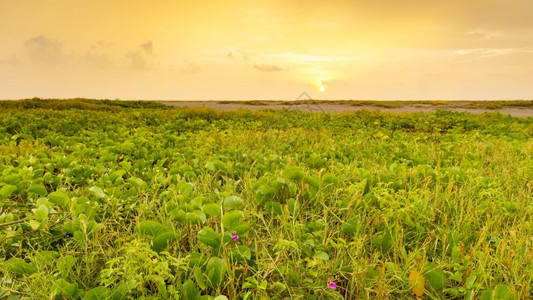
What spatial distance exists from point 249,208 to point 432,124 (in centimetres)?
1052

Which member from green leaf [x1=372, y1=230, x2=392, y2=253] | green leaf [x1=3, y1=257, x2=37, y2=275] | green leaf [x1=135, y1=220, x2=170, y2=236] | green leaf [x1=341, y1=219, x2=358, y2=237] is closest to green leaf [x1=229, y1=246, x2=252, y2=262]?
green leaf [x1=135, y1=220, x2=170, y2=236]

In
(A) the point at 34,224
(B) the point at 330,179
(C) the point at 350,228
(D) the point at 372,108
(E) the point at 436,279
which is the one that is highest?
(D) the point at 372,108

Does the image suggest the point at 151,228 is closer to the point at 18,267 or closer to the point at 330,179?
the point at 18,267

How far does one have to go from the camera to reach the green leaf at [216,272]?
1783mm

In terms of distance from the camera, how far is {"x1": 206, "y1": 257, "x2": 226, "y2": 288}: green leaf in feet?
5.85

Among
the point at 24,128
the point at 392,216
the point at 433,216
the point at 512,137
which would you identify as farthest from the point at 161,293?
the point at 512,137

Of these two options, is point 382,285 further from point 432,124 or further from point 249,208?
point 432,124

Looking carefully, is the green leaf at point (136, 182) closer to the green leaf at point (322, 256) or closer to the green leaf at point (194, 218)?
the green leaf at point (194, 218)

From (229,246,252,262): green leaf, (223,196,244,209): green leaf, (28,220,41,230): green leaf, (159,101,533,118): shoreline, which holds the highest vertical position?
(159,101,533,118): shoreline

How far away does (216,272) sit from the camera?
5.90 feet

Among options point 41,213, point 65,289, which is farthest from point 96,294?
point 41,213

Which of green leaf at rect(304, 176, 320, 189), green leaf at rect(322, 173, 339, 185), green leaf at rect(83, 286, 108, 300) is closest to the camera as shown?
green leaf at rect(83, 286, 108, 300)

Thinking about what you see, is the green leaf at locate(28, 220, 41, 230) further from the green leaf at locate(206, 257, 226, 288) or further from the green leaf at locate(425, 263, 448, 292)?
the green leaf at locate(425, 263, 448, 292)

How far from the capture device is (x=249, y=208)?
283cm
